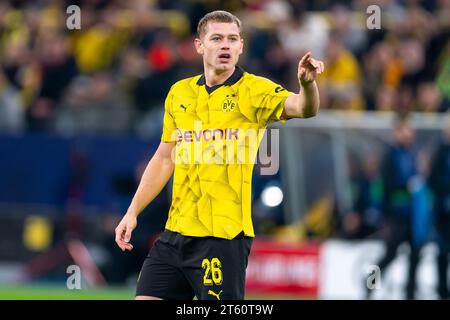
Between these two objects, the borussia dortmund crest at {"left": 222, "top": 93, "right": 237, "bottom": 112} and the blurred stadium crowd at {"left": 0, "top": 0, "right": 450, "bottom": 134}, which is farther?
the blurred stadium crowd at {"left": 0, "top": 0, "right": 450, "bottom": 134}

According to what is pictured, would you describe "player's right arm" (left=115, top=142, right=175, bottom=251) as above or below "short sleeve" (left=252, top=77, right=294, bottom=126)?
below

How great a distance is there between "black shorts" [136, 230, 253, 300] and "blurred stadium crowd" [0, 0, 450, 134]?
33.7ft

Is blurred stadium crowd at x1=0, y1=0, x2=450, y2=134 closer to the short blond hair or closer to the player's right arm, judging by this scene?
the player's right arm

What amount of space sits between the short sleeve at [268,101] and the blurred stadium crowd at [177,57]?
1016 cm

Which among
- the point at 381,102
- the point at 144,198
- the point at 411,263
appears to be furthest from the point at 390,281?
the point at 144,198

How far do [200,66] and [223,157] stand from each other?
1054 centimetres

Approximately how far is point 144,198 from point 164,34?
12080mm

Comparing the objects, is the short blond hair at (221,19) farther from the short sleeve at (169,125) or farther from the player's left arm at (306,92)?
the player's left arm at (306,92)

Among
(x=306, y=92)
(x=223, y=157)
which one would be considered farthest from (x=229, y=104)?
(x=306, y=92)

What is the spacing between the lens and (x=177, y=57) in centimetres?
1908

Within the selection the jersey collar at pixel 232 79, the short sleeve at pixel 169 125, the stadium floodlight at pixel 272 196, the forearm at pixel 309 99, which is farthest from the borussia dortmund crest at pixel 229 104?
the stadium floodlight at pixel 272 196

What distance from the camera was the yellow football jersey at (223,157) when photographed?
7953 mm

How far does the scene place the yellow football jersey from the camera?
795 centimetres

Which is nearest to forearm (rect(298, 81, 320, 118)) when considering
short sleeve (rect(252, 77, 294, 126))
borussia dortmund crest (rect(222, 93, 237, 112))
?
short sleeve (rect(252, 77, 294, 126))
